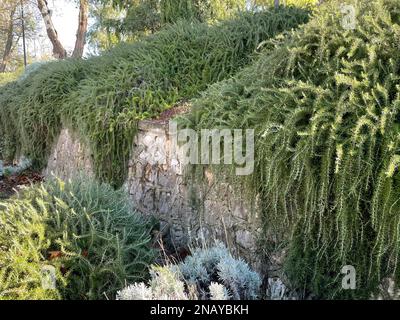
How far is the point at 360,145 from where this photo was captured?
206 cm

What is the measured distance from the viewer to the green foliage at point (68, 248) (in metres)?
2.35

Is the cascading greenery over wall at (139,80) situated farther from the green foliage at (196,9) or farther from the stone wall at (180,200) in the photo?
the green foliage at (196,9)

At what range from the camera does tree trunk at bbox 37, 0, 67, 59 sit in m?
11.9

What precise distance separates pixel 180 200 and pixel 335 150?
1.61 m

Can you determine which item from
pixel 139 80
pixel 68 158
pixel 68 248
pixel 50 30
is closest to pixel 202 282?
pixel 68 248

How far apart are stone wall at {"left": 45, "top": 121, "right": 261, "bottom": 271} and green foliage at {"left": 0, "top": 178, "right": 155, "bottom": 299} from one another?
22.4 inches

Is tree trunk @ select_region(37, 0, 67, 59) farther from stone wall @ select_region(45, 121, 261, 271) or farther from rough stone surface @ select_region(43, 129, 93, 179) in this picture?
stone wall @ select_region(45, 121, 261, 271)

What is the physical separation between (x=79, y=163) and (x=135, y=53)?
150 centimetres

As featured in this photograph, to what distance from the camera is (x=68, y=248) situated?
8.16ft

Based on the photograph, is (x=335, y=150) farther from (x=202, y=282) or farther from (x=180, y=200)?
(x=180, y=200)

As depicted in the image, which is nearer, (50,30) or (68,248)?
(68,248)

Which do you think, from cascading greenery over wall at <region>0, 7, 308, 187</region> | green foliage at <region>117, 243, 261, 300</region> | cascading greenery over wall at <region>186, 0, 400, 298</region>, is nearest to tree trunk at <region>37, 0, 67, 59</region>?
cascading greenery over wall at <region>0, 7, 308, 187</region>
